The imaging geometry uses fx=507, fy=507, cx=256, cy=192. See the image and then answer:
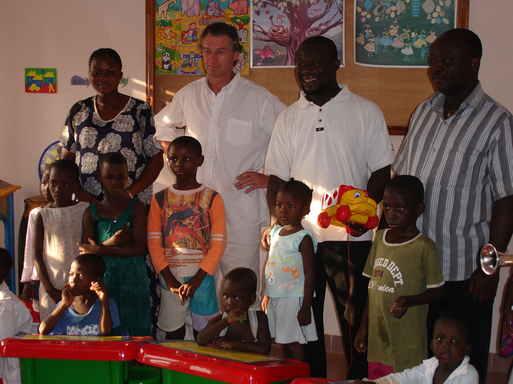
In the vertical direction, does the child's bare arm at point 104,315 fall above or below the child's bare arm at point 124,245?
below

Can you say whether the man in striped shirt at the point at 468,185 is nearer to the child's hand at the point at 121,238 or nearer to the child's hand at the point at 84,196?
the child's hand at the point at 121,238

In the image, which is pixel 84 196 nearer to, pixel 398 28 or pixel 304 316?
pixel 304 316

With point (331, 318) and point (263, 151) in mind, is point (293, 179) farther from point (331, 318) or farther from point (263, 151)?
point (331, 318)

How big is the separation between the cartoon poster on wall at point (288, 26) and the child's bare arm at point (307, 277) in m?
1.56

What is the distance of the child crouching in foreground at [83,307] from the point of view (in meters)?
2.30

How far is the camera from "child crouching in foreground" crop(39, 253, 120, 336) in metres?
2.30

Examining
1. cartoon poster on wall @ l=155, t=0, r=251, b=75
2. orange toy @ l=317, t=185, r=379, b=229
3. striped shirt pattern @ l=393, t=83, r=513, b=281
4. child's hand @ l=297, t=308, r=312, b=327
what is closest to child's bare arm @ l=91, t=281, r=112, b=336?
child's hand @ l=297, t=308, r=312, b=327

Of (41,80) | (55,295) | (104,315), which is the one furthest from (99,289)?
(41,80)

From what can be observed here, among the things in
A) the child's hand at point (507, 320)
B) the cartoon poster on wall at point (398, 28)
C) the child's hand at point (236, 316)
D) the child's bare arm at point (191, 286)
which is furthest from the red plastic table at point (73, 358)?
the cartoon poster on wall at point (398, 28)

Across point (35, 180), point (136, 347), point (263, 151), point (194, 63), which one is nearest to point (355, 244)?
point (263, 151)

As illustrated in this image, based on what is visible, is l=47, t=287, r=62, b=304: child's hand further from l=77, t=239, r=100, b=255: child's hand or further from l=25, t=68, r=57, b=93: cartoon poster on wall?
l=25, t=68, r=57, b=93: cartoon poster on wall

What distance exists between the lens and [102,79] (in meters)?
2.80

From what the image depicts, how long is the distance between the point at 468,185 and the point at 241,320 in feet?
3.67

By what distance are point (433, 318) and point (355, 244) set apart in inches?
18.4
